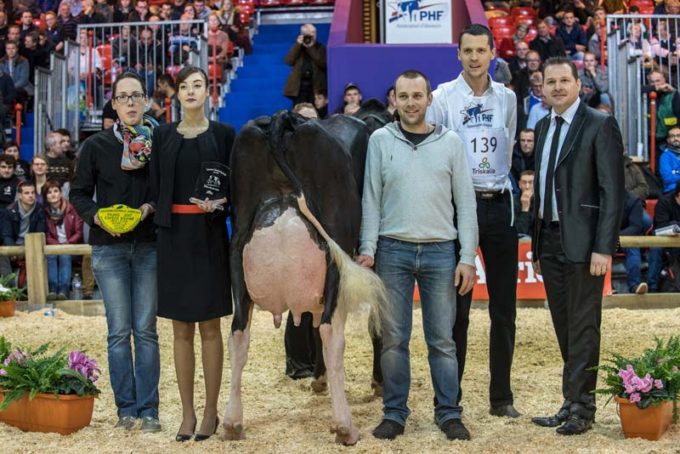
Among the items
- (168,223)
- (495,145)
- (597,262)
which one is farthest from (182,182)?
(597,262)

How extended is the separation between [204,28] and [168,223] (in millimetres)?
9847

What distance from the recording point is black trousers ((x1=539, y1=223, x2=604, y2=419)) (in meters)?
5.44

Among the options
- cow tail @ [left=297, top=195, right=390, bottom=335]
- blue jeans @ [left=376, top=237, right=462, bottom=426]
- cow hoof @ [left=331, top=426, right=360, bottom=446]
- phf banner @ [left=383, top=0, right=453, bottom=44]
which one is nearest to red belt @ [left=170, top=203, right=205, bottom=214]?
cow tail @ [left=297, top=195, right=390, bottom=335]

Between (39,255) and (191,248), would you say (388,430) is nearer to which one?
(191,248)

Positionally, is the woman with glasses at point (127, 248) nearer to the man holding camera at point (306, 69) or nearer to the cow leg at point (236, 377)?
the cow leg at point (236, 377)

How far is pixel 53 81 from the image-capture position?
13992mm

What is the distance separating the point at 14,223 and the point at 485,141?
6938 mm

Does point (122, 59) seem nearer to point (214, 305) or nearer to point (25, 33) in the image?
point (25, 33)

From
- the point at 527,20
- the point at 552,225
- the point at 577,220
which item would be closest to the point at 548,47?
the point at 527,20

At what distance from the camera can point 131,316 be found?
224 inches

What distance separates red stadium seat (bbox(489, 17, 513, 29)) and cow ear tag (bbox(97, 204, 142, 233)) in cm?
1202

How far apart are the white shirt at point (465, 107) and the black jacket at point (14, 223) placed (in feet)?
21.1

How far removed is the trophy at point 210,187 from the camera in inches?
208

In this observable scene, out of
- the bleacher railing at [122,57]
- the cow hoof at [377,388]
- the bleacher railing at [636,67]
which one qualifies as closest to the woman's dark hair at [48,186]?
the bleacher railing at [122,57]
